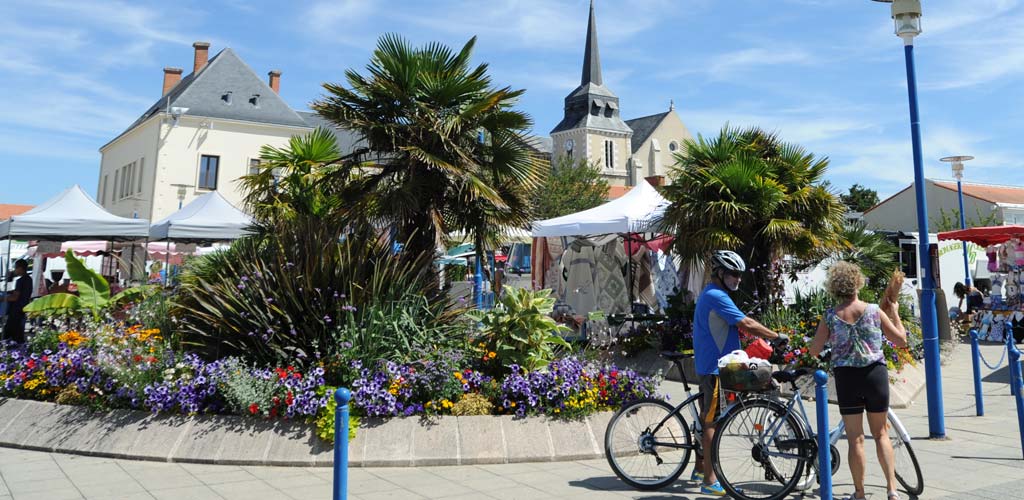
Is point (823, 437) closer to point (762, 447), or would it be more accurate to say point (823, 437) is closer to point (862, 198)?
point (762, 447)

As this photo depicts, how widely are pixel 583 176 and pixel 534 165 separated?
170 ft

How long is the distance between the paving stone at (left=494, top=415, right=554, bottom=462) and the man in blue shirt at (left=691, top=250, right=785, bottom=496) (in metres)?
1.48

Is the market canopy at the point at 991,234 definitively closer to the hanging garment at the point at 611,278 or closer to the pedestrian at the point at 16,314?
the hanging garment at the point at 611,278

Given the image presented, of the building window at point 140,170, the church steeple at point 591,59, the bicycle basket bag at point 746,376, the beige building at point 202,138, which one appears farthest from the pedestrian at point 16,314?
the church steeple at point 591,59

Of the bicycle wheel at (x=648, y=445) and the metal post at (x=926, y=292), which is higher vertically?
the metal post at (x=926, y=292)

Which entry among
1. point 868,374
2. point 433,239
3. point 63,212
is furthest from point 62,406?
point 63,212

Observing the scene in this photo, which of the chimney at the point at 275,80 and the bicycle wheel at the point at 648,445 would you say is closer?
the bicycle wheel at the point at 648,445

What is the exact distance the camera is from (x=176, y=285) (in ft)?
31.1

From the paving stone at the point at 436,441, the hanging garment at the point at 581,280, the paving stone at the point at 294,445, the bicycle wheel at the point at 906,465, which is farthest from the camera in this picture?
the hanging garment at the point at 581,280

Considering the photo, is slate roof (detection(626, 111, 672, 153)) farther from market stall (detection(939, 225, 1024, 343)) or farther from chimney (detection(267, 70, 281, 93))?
market stall (detection(939, 225, 1024, 343))

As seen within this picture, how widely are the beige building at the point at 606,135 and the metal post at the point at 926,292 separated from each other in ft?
313

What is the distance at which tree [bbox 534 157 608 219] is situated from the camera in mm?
58656

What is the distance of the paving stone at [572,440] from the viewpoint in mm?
6555

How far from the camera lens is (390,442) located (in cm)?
640
